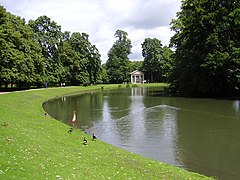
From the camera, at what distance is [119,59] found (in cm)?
12925

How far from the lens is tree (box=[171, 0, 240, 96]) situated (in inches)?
1734

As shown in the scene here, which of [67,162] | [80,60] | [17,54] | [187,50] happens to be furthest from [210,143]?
[80,60]

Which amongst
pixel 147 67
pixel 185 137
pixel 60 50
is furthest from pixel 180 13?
pixel 147 67

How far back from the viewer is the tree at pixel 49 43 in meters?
81.8

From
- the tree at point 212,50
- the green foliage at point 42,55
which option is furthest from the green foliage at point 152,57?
the tree at point 212,50

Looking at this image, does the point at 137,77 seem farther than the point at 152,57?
Yes

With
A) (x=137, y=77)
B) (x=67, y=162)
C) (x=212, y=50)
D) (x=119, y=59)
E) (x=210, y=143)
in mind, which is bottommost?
(x=210, y=143)

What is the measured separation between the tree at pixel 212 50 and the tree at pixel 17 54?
108 ft

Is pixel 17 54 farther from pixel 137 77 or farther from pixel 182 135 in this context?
pixel 137 77

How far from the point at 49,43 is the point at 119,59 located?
50748 mm

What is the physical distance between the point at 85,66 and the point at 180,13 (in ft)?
158

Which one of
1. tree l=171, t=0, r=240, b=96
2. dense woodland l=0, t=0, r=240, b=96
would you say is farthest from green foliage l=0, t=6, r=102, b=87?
tree l=171, t=0, r=240, b=96

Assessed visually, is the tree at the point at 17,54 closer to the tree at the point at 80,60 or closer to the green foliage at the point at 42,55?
the green foliage at the point at 42,55

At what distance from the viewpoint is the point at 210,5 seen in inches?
1930
